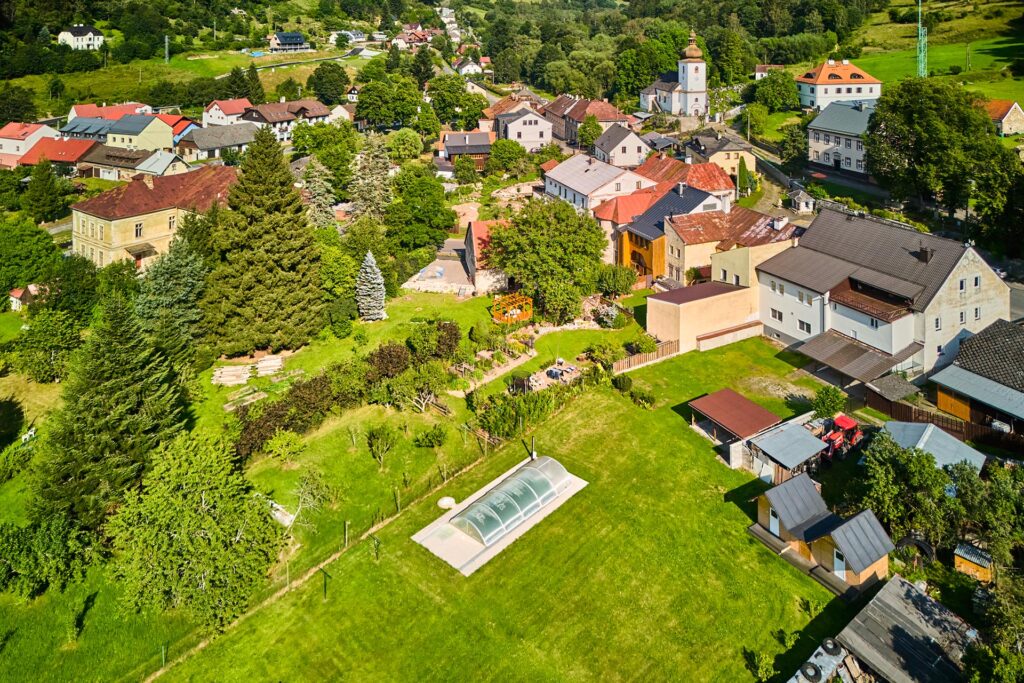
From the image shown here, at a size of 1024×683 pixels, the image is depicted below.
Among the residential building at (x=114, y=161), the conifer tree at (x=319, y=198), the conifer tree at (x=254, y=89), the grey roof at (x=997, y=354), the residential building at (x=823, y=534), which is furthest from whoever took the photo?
the conifer tree at (x=254, y=89)

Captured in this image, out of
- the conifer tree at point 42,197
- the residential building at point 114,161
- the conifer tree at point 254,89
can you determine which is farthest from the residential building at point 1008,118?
the conifer tree at point 254,89

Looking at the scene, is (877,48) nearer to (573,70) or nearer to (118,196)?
(573,70)

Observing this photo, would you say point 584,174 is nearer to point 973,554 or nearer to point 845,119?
point 845,119

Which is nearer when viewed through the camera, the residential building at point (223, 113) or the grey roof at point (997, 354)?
the grey roof at point (997, 354)

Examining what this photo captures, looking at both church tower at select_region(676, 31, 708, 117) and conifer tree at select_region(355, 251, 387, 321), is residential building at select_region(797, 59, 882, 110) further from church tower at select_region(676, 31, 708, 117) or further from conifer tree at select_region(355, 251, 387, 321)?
conifer tree at select_region(355, 251, 387, 321)

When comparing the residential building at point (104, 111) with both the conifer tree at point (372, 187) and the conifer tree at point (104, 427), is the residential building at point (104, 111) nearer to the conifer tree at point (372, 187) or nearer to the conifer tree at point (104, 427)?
the conifer tree at point (372, 187)

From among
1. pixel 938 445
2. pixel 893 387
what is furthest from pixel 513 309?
pixel 938 445
